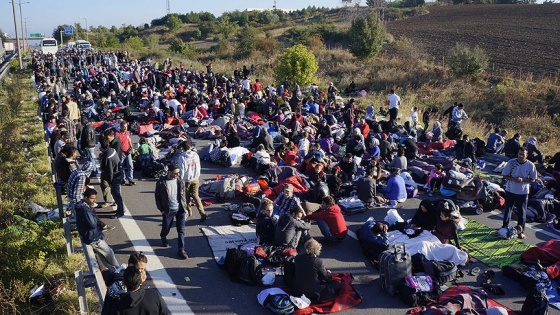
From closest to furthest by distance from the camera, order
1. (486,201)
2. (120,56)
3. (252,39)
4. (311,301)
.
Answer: (311,301) < (486,201) < (120,56) < (252,39)

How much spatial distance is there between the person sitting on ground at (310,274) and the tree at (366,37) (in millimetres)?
34107

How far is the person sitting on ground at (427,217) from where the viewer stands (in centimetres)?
935

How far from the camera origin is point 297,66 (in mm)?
26734

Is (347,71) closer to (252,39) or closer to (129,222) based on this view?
(252,39)

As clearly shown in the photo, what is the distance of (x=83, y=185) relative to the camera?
8609 mm

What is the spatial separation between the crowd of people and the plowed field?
22.3 m

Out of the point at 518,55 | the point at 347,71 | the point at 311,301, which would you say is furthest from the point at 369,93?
the point at 311,301

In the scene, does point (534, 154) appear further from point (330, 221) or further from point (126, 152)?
point (126, 152)

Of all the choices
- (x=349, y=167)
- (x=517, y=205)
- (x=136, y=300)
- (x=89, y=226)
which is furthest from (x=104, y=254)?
(x=517, y=205)

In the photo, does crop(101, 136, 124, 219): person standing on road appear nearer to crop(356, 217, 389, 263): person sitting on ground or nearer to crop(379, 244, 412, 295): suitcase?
crop(356, 217, 389, 263): person sitting on ground

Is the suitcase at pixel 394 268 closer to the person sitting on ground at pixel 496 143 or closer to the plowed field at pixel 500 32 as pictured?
the person sitting on ground at pixel 496 143

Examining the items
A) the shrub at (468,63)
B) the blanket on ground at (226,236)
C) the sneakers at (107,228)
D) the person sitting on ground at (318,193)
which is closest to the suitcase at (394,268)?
the blanket on ground at (226,236)

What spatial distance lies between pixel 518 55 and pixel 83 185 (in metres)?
41.3

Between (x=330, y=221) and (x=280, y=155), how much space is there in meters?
5.57
